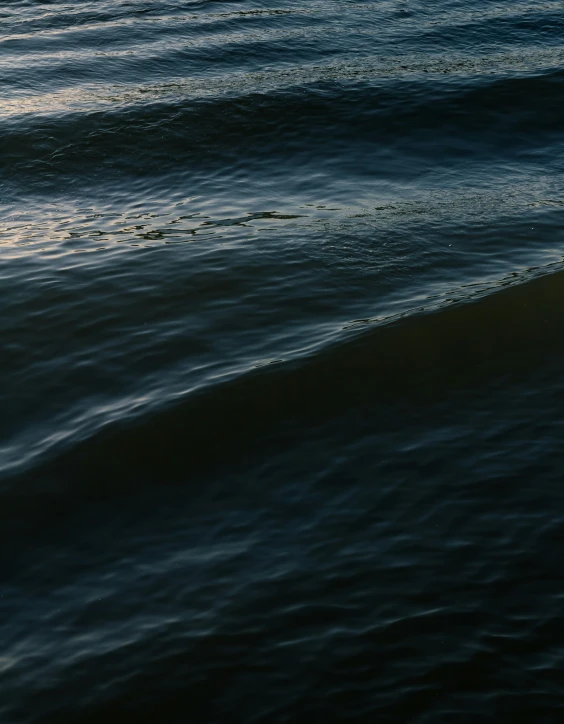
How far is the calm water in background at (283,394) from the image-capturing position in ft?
26.0

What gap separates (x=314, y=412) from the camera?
11.6m

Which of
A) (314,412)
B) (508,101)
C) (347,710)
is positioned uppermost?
(508,101)

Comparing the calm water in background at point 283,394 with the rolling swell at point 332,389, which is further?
the rolling swell at point 332,389

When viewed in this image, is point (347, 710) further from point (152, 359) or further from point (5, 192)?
point (5, 192)

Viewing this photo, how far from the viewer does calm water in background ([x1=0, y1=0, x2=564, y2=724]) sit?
312 inches

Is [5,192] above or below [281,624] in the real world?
above

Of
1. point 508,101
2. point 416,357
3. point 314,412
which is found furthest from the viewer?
point 508,101

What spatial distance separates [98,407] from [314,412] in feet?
9.05

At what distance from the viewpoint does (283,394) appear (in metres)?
12.0

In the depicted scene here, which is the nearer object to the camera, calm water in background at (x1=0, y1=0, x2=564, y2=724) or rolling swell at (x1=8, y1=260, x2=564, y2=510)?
calm water in background at (x1=0, y1=0, x2=564, y2=724)

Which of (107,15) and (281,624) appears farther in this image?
(107,15)

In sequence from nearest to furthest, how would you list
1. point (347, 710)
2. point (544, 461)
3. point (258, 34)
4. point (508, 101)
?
point (347, 710), point (544, 461), point (508, 101), point (258, 34)

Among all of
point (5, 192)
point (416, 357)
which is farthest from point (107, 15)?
point (416, 357)

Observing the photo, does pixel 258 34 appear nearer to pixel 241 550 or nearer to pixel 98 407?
pixel 98 407
